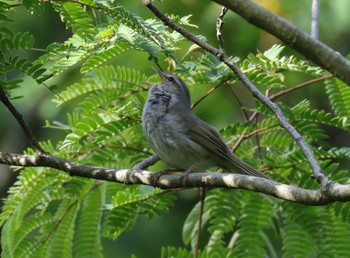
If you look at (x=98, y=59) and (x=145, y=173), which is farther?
(x=98, y=59)

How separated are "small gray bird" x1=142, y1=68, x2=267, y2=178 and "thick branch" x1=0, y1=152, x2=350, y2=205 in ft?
2.43

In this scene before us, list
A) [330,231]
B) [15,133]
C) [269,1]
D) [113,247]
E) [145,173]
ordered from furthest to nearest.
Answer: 1. [15,133]
2. [113,247]
3. [269,1]
4. [330,231]
5. [145,173]

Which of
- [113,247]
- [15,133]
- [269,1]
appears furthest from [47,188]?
[15,133]

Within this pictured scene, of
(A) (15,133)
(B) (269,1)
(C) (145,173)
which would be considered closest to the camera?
(C) (145,173)

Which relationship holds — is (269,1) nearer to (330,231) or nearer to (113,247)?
(113,247)

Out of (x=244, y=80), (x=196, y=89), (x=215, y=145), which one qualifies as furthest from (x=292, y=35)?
(x=196, y=89)

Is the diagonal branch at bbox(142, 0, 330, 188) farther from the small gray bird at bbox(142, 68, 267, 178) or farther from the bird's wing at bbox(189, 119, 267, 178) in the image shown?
the small gray bird at bbox(142, 68, 267, 178)

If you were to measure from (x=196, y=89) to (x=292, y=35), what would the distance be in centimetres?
466

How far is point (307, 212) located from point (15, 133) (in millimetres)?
6316

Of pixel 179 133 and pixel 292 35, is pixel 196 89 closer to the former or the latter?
pixel 179 133

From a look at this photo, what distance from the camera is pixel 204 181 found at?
3.38m

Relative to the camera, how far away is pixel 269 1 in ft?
25.2

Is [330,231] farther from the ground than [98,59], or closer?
closer

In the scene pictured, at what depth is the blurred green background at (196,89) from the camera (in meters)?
7.72
